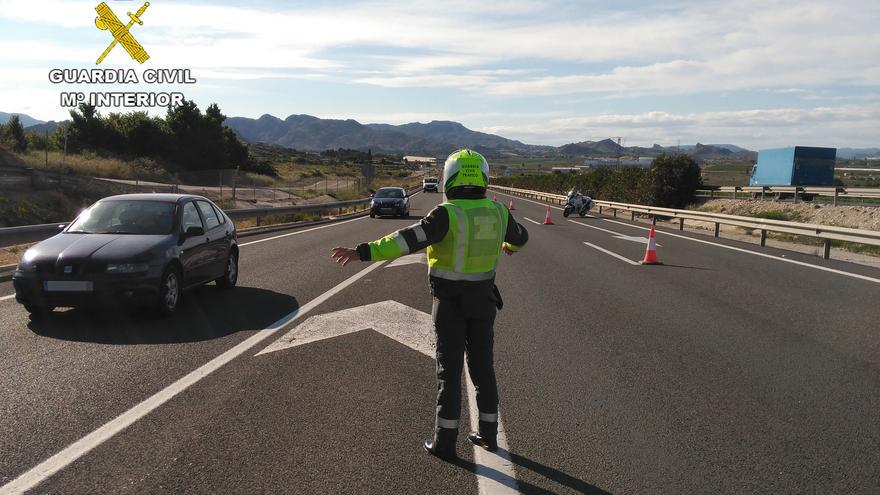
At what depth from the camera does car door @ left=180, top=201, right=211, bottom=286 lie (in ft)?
31.1

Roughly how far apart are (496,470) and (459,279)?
1.17 meters

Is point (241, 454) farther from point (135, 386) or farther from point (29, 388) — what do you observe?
point (29, 388)

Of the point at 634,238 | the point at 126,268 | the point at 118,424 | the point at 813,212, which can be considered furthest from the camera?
the point at 813,212

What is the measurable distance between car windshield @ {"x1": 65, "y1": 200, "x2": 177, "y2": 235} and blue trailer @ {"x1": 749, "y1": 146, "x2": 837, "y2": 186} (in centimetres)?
3831

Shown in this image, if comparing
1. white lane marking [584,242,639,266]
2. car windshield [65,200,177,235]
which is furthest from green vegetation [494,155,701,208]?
car windshield [65,200,177,235]

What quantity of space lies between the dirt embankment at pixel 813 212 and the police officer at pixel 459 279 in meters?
24.7

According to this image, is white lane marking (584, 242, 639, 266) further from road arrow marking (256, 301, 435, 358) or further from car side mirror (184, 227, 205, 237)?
car side mirror (184, 227, 205, 237)

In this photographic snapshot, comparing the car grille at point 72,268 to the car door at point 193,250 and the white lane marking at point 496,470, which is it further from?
the white lane marking at point 496,470

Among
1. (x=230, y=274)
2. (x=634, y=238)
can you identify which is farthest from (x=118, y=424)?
(x=634, y=238)

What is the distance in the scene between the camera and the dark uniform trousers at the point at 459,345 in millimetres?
4582

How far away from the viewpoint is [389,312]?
31.4ft

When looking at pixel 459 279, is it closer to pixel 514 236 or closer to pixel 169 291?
pixel 514 236

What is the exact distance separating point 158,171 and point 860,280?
48424 mm

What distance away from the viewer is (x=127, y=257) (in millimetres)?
8359
